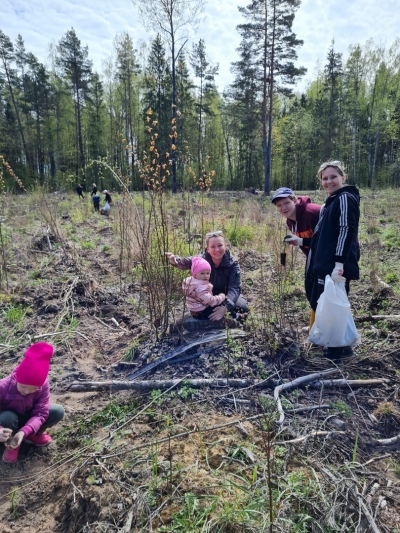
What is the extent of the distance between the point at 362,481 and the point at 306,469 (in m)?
0.27

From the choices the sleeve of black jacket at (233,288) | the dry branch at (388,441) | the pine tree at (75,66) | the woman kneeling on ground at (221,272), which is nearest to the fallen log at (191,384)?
the dry branch at (388,441)

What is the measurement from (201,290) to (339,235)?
52.3 inches

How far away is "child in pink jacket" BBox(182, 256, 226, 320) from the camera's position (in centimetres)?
321

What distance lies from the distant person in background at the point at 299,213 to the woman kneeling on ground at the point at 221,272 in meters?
0.70

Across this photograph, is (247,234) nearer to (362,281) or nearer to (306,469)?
(362,281)

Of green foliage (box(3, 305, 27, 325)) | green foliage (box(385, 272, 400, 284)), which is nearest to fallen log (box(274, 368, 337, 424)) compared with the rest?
green foliage (box(385, 272, 400, 284))

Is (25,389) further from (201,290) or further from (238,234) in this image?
(238,234)

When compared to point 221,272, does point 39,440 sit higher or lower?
lower

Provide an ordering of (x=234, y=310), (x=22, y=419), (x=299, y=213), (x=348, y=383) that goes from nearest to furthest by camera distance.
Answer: (x=22, y=419) → (x=348, y=383) → (x=299, y=213) → (x=234, y=310)

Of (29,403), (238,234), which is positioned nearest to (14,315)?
(29,403)

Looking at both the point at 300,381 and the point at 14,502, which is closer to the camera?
the point at 14,502

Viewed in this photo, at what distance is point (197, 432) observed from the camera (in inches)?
74.9

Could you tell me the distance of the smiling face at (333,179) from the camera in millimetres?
2754

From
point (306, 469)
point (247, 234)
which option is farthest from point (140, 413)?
point (247, 234)
